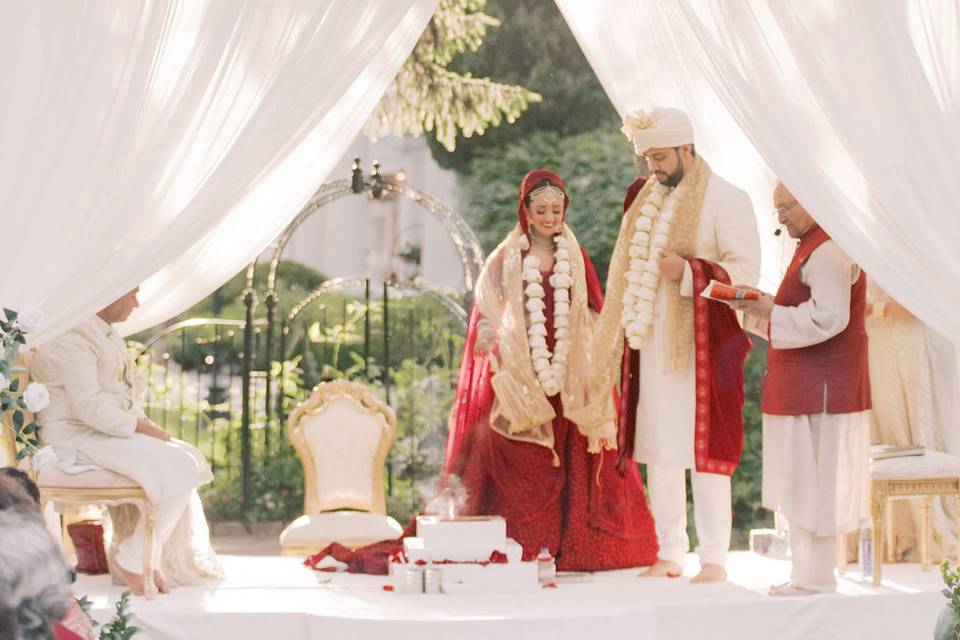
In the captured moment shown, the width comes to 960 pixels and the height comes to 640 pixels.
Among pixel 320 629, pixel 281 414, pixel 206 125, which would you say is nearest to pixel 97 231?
pixel 206 125

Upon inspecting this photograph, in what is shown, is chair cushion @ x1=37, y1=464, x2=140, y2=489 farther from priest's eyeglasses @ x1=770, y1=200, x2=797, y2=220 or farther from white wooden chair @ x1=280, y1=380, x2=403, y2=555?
priest's eyeglasses @ x1=770, y1=200, x2=797, y2=220

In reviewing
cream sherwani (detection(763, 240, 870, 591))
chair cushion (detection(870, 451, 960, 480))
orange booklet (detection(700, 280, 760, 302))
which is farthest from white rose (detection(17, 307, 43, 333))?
chair cushion (detection(870, 451, 960, 480))

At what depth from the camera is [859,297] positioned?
588 centimetres

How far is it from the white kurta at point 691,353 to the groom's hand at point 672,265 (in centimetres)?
5

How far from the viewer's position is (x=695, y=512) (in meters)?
6.16

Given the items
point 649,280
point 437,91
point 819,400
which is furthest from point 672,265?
point 437,91

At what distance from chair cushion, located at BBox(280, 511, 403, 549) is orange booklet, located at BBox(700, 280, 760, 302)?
2067 millimetres

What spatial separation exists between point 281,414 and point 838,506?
15.1ft

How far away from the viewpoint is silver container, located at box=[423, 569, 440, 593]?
5.85 m

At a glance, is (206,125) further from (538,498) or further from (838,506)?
(838,506)

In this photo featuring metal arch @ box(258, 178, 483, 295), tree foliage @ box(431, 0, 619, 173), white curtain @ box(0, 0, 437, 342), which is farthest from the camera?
tree foliage @ box(431, 0, 619, 173)

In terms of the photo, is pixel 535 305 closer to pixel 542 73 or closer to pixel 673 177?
pixel 673 177

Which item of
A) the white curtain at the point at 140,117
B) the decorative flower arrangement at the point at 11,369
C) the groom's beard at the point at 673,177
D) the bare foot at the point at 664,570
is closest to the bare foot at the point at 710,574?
the bare foot at the point at 664,570

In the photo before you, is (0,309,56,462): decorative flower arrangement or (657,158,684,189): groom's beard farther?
(657,158,684,189): groom's beard
